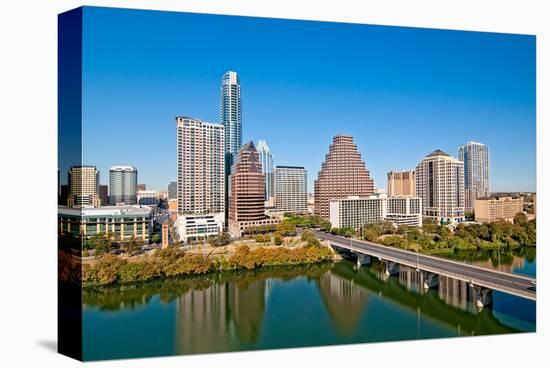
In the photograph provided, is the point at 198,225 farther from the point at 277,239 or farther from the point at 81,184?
A: the point at 81,184

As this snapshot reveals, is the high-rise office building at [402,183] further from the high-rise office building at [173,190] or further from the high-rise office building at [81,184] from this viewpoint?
the high-rise office building at [81,184]

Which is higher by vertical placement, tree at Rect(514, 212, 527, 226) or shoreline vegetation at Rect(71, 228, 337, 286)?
tree at Rect(514, 212, 527, 226)

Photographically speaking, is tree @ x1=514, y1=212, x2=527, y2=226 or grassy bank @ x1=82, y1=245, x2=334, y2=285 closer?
grassy bank @ x1=82, y1=245, x2=334, y2=285

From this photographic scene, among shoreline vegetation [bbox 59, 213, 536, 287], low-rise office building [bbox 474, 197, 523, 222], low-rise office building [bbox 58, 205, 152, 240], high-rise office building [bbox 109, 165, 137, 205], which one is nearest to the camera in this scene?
low-rise office building [bbox 58, 205, 152, 240]

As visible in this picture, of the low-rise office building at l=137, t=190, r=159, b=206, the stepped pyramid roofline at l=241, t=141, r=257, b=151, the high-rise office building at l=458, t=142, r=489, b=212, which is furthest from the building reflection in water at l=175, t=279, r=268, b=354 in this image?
the high-rise office building at l=458, t=142, r=489, b=212

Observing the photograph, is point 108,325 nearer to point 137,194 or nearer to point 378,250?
point 137,194

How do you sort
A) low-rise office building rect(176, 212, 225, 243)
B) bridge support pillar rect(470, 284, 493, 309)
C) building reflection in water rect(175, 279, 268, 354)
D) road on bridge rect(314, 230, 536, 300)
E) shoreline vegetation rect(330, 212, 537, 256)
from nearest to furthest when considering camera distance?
building reflection in water rect(175, 279, 268, 354)
road on bridge rect(314, 230, 536, 300)
bridge support pillar rect(470, 284, 493, 309)
low-rise office building rect(176, 212, 225, 243)
shoreline vegetation rect(330, 212, 537, 256)

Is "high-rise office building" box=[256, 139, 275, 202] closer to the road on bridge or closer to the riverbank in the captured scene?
the road on bridge

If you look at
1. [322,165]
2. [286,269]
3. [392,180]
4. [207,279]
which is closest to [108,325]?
[207,279]
